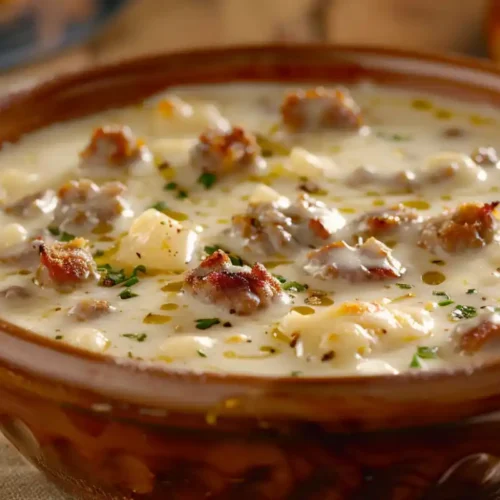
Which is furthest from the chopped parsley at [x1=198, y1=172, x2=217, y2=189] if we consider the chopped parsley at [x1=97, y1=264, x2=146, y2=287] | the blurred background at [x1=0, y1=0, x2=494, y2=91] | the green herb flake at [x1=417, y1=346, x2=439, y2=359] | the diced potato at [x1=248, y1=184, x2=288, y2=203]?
the blurred background at [x1=0, y1=0, x2=494, y2=91]

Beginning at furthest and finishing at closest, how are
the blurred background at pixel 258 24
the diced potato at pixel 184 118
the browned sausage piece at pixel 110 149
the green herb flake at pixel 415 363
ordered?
1. the blurred background at pixel 258 24
2. the diced potato at pixel 184 118
3. the browned sausage piece at pixel 110 149
4. the green herb flake at pixel 415 363

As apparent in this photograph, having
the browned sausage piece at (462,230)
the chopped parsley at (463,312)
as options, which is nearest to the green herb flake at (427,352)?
the chopped parsley at (463,312)

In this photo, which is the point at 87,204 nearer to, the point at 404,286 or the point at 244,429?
the point at 404,286

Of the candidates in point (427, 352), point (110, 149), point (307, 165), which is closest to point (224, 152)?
point (307, 165)

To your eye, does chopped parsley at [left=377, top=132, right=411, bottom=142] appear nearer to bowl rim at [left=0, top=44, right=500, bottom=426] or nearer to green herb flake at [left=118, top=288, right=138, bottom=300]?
green herb flake at [left=118, top=288, right=138, bottom=300]

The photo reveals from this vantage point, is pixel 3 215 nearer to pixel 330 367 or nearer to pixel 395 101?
pixel 330 367

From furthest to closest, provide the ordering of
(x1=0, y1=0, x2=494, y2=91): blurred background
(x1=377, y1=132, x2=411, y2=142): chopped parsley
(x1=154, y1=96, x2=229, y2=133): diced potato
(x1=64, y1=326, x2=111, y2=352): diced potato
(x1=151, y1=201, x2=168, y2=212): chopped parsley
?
(x1=0, y1=0, x2=494, y2=91): blurred background → (x1=154, y1=96, x2=229, y2=133): diced potato → (x1=377, y1=132, x2=411, y2=142): chopped parsley → (x1=151, y1=201, x2=168, y2=212): chopped parsley → (x1=64, y1=326, x2=111, y2=352): diced potato

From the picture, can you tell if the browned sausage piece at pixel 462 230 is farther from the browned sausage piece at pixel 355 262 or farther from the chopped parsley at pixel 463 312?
the chopped parsley at pixel 463 312
